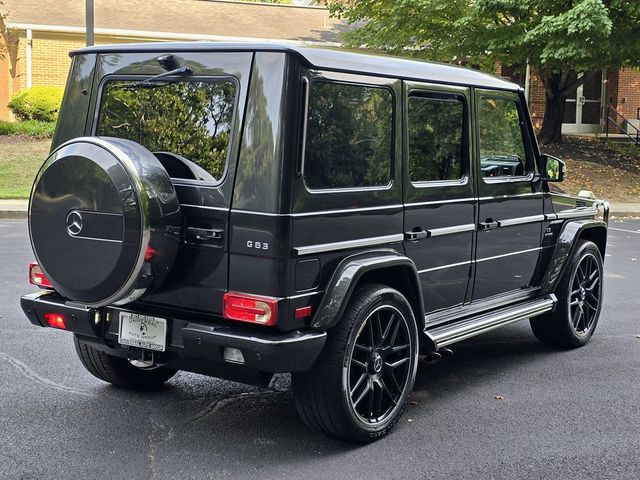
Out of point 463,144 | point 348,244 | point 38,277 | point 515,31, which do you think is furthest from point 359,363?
point 515,31

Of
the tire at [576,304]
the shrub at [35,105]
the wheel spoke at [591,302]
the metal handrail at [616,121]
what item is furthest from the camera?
the metal handrail at [616,121]

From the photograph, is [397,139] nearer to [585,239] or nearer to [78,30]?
[585,239]

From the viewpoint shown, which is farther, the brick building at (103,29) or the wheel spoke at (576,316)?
the brick building at (103,29)

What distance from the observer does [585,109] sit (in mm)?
27891

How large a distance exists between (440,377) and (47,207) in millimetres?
2909

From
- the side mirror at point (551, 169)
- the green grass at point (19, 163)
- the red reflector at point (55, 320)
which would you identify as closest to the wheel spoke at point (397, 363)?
the red reflector at point (55, 320)

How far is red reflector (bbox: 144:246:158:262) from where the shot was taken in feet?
12.7

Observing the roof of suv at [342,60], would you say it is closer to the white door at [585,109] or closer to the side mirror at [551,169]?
the side mirror at [551,169]

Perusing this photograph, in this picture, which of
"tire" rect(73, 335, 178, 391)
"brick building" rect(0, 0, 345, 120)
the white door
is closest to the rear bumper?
"tire" rect(73, 335, 178, 391)

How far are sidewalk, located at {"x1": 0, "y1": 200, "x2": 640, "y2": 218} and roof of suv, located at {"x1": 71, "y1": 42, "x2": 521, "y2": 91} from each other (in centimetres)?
846

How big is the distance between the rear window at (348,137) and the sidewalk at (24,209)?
8901 millimetres

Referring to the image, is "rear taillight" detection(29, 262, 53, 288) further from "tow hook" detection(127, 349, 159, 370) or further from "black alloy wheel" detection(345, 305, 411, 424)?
"black alloy wheel" detection(345, 305, 411, 424)

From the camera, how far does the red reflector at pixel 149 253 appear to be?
3.88m

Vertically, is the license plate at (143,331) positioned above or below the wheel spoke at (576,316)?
above
